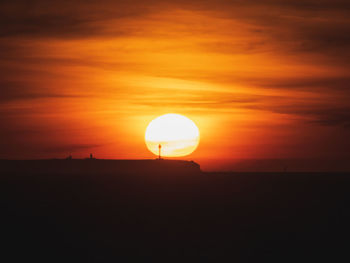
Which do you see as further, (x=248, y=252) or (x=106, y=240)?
(x=106, y=240)

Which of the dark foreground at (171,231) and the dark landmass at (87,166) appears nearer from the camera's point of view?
the dark foreground at (171,231)

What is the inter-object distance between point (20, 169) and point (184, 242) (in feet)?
369

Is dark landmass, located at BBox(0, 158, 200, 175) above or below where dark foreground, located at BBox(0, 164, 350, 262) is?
above

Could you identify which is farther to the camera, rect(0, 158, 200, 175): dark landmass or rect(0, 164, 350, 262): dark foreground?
rect(0, 158, 200, 175): dark landmass

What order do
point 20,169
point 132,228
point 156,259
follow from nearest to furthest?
point 156,259 → point 132,228 → point 20,169

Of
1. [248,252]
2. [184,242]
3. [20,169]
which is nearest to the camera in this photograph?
[248,252]

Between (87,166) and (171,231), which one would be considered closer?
(171,231)

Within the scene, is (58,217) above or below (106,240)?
above

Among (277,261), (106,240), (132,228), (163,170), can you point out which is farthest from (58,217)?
(163,170)

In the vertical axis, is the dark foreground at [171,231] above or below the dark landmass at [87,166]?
below

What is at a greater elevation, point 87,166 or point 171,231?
point 87,166

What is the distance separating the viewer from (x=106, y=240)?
35.4m

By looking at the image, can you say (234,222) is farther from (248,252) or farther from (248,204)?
(248,204)

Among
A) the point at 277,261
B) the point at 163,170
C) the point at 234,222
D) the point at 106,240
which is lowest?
the point at 277,261
